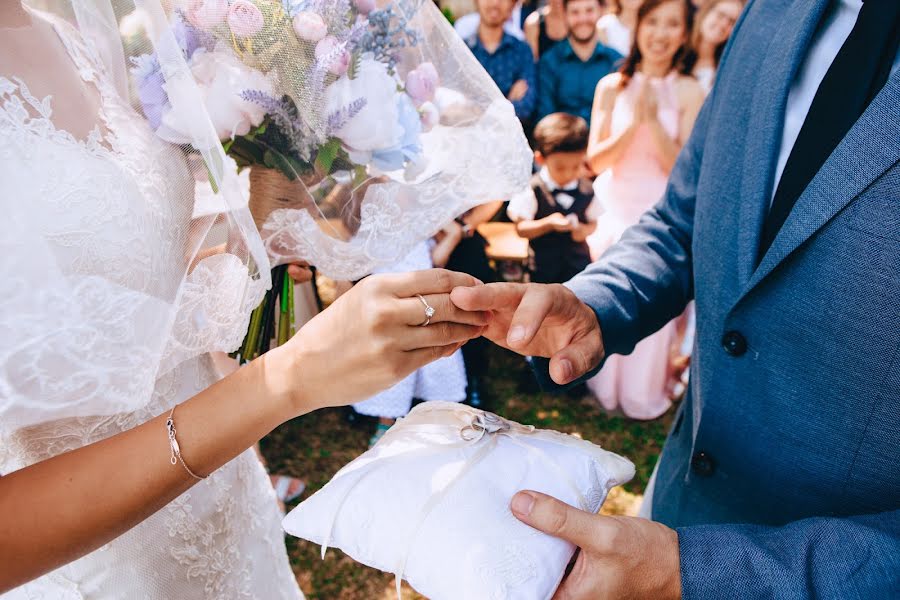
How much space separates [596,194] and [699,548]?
3.06 meters

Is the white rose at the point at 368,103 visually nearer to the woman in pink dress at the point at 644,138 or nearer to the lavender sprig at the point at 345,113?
the lavender sprig at the point at 345,113

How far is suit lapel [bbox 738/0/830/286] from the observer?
1176mm

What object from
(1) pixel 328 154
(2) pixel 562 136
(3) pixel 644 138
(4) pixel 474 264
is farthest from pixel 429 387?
(1) pixel 328 154

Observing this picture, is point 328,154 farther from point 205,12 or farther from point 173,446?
point 173,446

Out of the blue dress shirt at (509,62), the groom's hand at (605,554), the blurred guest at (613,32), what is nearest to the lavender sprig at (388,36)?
the groom's hand at (605,554)

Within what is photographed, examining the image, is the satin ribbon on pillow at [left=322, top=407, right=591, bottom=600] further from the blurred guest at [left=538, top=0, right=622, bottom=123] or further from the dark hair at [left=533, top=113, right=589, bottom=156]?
the blurred guest at [left=538, top=0, right=622, bottom=123]

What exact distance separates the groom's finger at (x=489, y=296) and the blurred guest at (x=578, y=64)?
3.64m

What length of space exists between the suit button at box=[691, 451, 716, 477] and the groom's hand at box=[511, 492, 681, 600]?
1.23ft

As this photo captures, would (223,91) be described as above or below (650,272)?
above

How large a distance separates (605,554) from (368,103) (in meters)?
0.98

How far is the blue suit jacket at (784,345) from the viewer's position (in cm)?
99

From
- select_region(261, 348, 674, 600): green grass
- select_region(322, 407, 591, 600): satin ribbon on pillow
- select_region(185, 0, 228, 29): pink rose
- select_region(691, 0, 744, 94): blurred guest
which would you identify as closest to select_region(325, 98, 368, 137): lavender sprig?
select_region(185, 0, 228, 29): pink rose

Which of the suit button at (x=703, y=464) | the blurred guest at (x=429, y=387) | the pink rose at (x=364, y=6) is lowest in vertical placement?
the blurred guest at (x=429, y=387)

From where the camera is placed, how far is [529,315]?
1242mm
